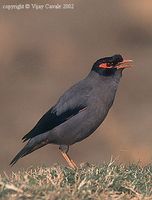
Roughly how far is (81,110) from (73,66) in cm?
988

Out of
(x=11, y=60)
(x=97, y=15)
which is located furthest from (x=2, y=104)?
(x=97, y=15)

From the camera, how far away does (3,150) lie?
1480 cm

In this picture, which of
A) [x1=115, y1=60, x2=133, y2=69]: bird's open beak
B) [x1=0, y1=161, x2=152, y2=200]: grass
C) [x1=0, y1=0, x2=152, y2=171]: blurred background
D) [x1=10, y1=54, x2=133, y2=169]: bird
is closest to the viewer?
[x1=0, y1=161, x2=152, y2=200]: grass

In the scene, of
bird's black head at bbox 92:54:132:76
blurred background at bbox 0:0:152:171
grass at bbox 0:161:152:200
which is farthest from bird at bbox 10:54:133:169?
blurred background at bbox 0:0:152:171

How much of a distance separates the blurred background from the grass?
5.70 metres

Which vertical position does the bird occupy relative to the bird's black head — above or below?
below

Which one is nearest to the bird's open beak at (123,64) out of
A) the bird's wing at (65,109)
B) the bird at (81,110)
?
the bird at (81,110)

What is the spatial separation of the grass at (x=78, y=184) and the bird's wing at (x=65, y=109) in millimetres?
1786

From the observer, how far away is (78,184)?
22.1 feet

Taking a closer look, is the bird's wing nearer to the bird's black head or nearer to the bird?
the bird

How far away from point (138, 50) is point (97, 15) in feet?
8.53

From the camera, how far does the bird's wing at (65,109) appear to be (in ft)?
30.3

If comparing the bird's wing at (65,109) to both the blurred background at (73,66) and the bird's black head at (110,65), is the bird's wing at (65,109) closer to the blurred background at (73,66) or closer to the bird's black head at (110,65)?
the bird's black head at (110,65)

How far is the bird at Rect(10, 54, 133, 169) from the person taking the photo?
9164mm
